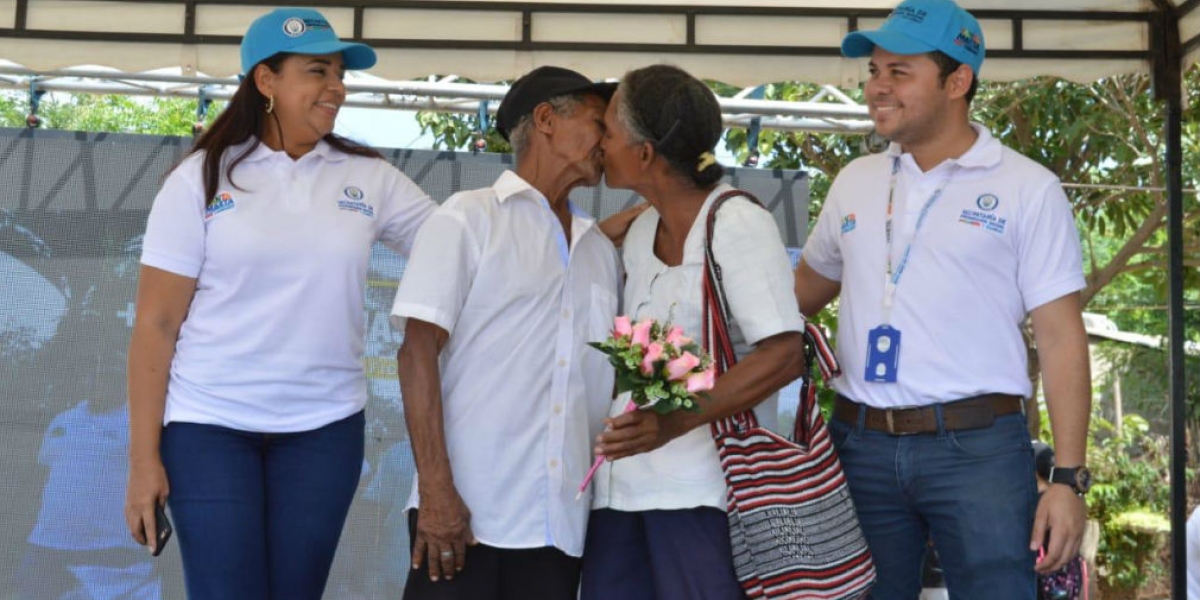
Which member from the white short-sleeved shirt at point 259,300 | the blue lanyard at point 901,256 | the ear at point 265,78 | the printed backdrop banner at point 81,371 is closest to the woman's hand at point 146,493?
the white short-sleeved shirt at point 259,300

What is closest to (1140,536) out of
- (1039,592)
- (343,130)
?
(1039,592)

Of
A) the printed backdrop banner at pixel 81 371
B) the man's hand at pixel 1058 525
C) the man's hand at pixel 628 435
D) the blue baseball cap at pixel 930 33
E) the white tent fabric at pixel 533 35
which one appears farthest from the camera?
the printed backdrop banner at pixel 81 371

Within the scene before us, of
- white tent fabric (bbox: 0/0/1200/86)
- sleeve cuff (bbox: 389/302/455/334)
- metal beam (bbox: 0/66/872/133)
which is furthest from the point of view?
metal beam (bbox: 0/66/872/133)

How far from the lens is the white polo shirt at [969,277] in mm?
2902

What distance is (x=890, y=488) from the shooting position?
116 inches

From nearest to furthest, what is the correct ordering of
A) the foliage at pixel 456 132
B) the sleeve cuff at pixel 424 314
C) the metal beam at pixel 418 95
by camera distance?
the sleeve cuff at pixel 424 314 → the metal beam at pixel 418 95 → the foliage at pixel 456 132

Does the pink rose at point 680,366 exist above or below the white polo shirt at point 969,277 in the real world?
below

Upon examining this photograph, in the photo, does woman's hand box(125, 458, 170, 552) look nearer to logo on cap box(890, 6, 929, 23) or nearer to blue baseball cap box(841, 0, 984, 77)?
blue baseball cap box(841, 0, 984, 77)

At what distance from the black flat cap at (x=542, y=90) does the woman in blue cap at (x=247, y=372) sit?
0.43 m

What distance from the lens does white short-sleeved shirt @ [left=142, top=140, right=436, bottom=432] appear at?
9.47 feet

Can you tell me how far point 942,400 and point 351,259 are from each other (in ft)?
4.37

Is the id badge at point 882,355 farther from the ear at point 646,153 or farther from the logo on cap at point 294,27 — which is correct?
the logo on cap at point 294,27

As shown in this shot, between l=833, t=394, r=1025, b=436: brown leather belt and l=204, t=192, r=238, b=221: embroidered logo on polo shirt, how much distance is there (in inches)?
58.6

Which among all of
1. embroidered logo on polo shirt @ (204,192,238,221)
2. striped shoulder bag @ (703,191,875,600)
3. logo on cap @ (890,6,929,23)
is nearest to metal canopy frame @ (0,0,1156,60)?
logo on cap @ (890,6,929,23)
